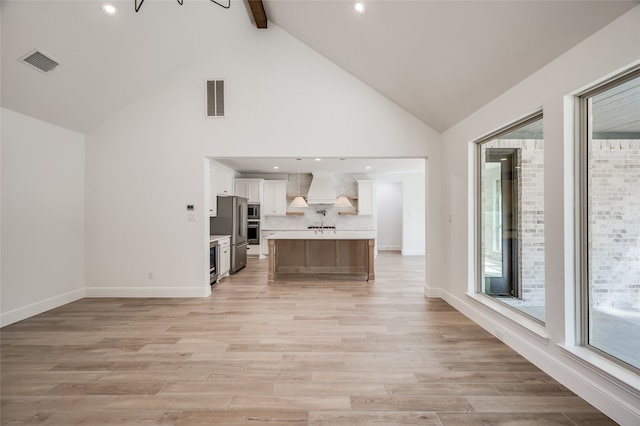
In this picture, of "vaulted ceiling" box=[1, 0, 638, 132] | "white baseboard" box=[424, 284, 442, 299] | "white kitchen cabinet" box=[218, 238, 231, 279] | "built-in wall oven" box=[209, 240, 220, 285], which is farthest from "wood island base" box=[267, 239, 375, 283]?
"vaulted ceiling" box=[1, 0, 638, 132]

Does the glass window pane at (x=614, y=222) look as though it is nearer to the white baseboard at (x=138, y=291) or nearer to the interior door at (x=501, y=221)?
the interior door at (x=501, y=221)

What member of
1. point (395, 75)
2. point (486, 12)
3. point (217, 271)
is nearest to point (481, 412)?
point (486, 12)

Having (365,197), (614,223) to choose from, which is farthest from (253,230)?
(614,223)

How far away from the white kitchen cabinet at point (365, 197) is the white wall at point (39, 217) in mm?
6711

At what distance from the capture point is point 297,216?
9398 millimetres

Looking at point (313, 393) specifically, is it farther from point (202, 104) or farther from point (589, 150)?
point (202, 104)

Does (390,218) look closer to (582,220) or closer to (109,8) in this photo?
(582,220)

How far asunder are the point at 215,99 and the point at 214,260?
9.08 feet

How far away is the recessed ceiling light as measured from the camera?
3.08m

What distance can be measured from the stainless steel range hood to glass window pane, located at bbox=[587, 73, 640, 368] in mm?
6830

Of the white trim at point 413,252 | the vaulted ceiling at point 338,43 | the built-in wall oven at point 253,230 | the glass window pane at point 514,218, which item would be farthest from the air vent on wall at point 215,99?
the white trim at point 413,252

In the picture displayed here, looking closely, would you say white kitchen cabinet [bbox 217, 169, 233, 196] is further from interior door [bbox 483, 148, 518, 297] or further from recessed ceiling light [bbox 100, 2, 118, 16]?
interior door [bbox 483, 148, 518, 297]

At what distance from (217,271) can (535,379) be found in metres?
4.83

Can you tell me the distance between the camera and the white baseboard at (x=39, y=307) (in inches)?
139
